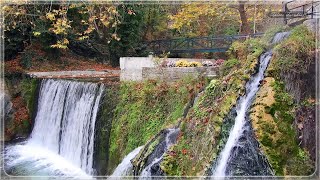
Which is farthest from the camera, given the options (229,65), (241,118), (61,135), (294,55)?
(61,135)

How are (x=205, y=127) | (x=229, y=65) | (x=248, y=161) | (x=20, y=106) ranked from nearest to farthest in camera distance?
(x=248, y=161)
(x=205, y=127)
(x=229, y=65)
(x=20, y=106)

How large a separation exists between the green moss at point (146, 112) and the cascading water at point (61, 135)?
836 millimetres

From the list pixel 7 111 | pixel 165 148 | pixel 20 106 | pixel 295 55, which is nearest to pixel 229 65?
pixel 295 55

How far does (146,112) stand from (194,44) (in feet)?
23.1

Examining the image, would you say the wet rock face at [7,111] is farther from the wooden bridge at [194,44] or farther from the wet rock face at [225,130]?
the wet rock face at [225,130]

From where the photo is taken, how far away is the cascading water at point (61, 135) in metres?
9.37

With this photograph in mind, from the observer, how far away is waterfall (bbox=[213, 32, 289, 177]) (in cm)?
562

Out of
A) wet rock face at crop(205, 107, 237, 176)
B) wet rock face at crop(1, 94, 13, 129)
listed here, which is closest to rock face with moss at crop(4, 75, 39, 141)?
wet rock face at crop(1, 94, 13, 129)

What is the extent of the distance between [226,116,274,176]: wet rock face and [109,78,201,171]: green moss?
104 inches

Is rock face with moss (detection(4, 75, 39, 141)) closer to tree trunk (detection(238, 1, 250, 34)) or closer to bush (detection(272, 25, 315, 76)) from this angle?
tree trunk (detection(238, 1, 250, 34))

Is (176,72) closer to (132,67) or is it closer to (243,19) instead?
(132,67)

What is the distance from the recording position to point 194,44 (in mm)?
15117

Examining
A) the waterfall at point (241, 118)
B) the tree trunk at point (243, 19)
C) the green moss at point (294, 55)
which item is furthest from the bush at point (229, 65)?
the tree trunk at point (243, 19)

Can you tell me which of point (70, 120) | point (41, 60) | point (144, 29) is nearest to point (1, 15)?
point (70, 120)
